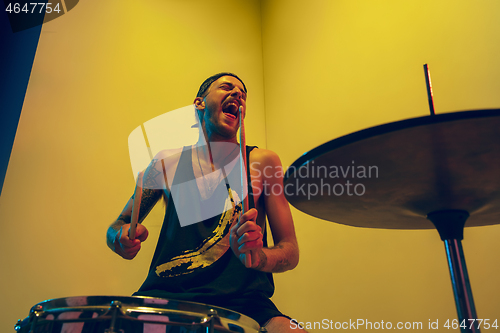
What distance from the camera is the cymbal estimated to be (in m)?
0.52

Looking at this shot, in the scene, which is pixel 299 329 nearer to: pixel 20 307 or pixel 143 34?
pixel 20 307

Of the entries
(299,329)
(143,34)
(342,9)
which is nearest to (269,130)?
(342,9)

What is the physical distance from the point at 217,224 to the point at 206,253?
4.3 inches

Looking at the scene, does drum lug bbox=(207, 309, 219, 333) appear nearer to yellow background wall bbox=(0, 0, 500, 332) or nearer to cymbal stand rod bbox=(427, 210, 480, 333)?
cymbal stand rod bbox=(427, 210, 480, 333)

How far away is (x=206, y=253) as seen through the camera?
120 centimetres

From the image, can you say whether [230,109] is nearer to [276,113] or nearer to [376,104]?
[376,104]

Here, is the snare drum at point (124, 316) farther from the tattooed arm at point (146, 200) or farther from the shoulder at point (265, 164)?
the shoulder at point (265, 164)

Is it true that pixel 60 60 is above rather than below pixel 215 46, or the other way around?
below

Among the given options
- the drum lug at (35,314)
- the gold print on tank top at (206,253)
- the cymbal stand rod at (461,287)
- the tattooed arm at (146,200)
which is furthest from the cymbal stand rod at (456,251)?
the tattooed arm at (146,200)

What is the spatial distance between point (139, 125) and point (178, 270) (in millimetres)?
1007

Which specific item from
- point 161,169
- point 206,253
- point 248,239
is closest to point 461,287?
point 248,239

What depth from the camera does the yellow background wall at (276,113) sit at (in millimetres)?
1328

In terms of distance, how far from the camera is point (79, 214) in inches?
66.1

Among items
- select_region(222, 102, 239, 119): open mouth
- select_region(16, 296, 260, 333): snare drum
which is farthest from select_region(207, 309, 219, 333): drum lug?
select_region(222, 102, 239, 119): open mouth
